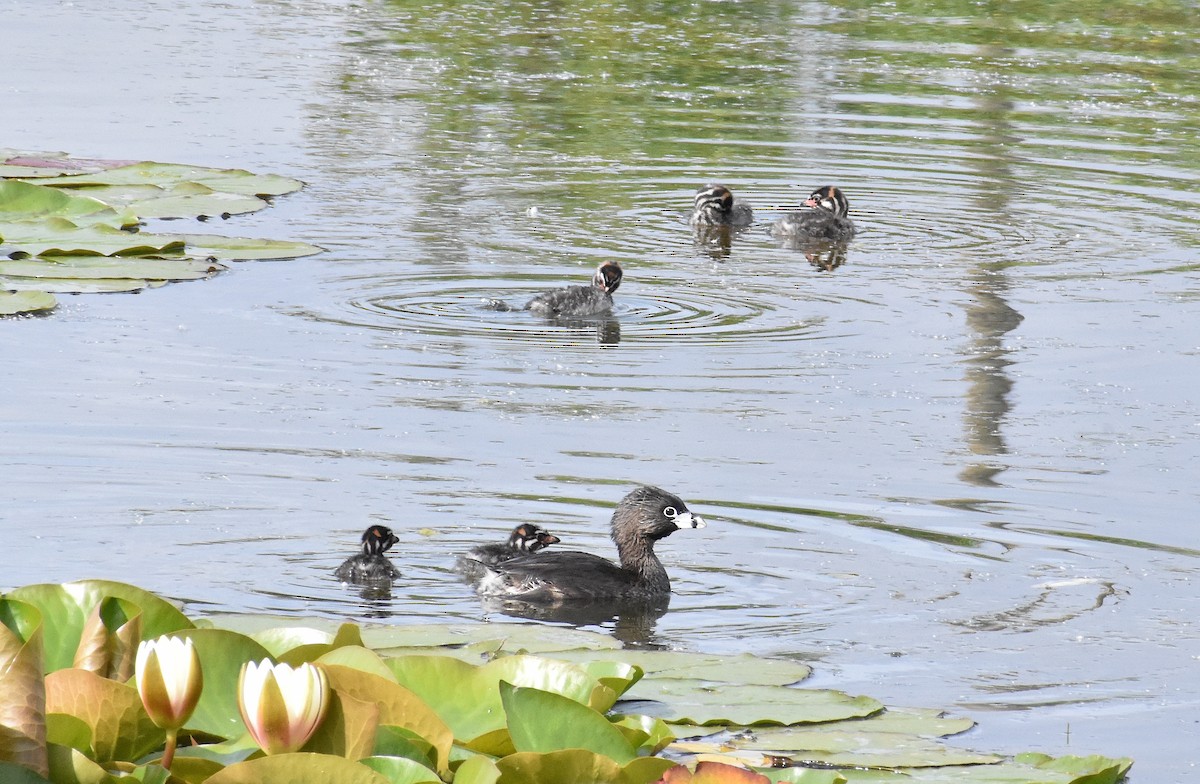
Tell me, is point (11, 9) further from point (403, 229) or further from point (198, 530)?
point (198, 530)

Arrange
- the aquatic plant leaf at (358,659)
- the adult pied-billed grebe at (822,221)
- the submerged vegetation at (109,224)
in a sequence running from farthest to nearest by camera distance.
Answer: the adult pied-billed grebe at (822,221), the submerged vegetation at (109,224), the aquatic plant leaf at (358,659)

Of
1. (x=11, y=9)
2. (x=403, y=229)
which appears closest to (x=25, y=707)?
(x=403, y=229)

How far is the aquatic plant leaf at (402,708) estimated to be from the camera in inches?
143

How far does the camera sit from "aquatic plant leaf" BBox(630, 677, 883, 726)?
4629 mm

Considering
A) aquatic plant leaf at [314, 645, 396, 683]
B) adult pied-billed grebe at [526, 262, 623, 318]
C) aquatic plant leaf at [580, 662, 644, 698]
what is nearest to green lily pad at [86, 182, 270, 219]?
adult pied-billed grebe at [526, 262, 623, 318]

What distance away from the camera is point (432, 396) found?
8492mm

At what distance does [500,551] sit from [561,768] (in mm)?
3094

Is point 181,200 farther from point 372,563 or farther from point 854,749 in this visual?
point 854,749

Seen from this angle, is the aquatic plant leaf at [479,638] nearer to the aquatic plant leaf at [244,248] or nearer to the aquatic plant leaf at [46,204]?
the aquatic plant leaf at [244,248]

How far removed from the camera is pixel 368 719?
334cm

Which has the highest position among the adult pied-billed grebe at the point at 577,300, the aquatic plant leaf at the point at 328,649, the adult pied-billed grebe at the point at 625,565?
the aquatic plant leaf at the point at 328,649

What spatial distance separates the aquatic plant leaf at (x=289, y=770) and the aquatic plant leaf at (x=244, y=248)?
323 inches

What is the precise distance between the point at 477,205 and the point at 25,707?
10178 millimetres

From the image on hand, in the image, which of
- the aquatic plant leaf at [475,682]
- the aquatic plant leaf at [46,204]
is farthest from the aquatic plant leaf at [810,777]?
the aquatic plant leaf at [46,204]
